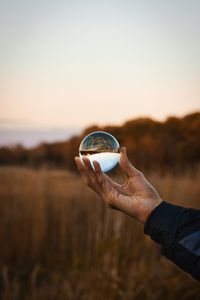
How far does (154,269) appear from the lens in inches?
130

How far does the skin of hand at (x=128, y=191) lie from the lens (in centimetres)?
133

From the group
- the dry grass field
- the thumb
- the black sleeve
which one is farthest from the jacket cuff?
the dry grass field

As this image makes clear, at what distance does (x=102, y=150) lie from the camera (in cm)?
142

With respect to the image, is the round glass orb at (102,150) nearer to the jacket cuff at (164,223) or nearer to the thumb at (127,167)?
the thumb at (127,167)

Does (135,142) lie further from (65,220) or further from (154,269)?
(154,269)

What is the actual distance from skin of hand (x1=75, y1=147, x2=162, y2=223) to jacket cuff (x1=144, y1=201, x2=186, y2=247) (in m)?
0.06

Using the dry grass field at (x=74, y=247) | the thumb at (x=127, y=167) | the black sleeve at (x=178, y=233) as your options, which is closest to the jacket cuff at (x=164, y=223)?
the black sleeve at (x=178, y=233)

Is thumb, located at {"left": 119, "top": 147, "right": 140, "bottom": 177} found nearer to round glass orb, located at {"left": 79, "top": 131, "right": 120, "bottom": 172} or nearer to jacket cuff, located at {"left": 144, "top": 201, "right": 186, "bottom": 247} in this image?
round glass orb, located at {"left": 79, "top": 131, "right": 120, "bottom": 172}

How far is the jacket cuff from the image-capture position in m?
1.21

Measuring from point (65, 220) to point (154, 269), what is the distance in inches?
53.1

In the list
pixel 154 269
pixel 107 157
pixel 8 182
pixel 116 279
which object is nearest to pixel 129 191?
pixel 107 157

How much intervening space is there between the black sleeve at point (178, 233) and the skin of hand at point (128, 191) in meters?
0.07

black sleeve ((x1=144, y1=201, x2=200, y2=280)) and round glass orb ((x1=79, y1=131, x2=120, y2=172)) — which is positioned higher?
round glass orb ((x1=79, y1=131, x2=120, y2=172))

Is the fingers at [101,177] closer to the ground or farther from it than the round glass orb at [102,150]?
closer to the ground
